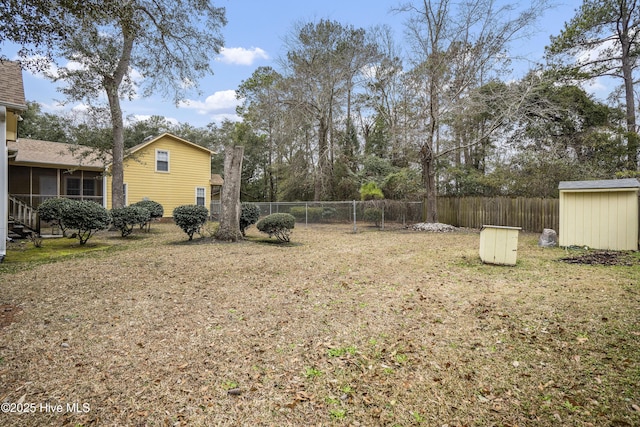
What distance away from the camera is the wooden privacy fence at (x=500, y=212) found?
41.7 ft

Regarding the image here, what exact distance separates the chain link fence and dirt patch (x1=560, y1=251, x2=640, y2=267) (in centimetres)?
914

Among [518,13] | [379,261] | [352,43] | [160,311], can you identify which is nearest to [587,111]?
[518,13]

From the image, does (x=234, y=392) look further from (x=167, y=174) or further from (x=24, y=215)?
(x=167, y=174)

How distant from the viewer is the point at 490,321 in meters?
3.68

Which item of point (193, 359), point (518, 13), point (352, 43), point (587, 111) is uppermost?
point (352, 43)

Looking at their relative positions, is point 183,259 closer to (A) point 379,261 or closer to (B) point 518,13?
(A) point 379,261

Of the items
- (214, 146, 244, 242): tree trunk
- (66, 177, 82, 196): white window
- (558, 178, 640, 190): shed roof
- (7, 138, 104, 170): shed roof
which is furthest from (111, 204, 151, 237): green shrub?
(558, 178, 640, 190): shed roof

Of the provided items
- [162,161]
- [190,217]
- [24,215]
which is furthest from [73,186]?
[190,217]

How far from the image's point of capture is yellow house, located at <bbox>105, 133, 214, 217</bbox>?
18312mm

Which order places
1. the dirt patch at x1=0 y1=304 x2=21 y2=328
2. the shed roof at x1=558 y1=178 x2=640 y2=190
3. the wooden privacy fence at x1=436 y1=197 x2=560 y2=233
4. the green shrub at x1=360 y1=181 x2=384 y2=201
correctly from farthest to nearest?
the green shrub at x1=360 y1=181 x2=384 y2=201, the wooden privacy fence at x1=436 y1=197 x2=560 y2=233, the shed roof at x1=558 y1=178 x2=640 y2=190, the dirt patch at x1=0 y1=304 x2=21 y2=328

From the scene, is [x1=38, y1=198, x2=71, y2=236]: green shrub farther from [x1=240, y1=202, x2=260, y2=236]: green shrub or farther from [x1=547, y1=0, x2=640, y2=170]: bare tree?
[x1=547, y1=0, x2=640, y2=170]: bare tree

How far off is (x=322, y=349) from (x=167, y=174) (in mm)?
19440

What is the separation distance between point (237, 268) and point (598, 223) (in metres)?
9.20

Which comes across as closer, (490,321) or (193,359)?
(193,359)
